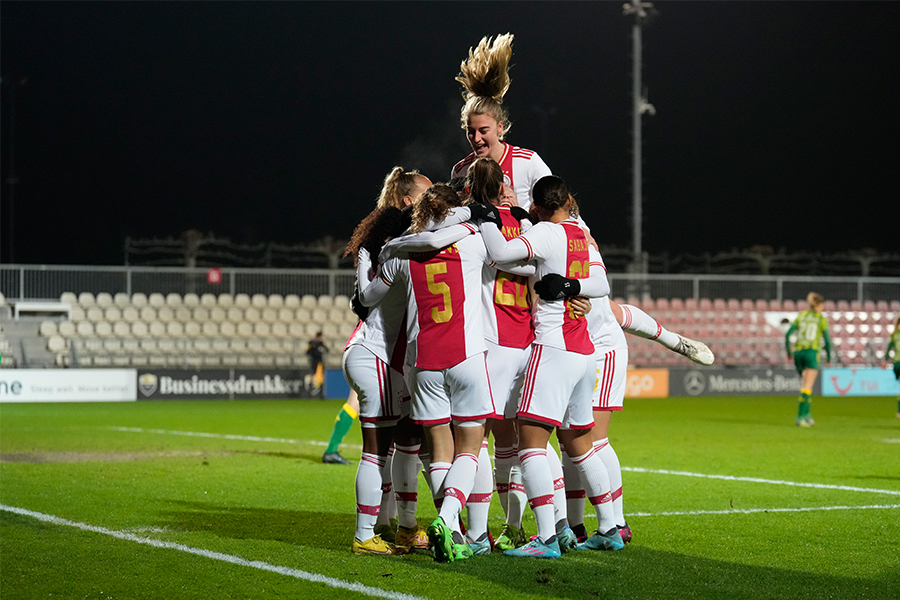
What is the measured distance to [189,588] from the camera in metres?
5.02

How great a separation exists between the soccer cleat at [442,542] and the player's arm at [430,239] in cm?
143

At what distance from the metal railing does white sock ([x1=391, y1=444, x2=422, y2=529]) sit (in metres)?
19.8

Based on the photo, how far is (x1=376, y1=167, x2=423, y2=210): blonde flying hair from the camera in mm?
6434

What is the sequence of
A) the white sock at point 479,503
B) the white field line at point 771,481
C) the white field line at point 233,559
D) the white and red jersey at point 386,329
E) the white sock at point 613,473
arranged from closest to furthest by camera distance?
1. the white field line at point 233,559
2. the white sock at point 479,503
3. the white and red jersey at point 386,329
4. the white sock at point 613,473
5. the white field line at point 771,481

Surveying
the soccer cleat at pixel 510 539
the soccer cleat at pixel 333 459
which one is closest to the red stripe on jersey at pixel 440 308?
the soccer cleat at pixel 510 539

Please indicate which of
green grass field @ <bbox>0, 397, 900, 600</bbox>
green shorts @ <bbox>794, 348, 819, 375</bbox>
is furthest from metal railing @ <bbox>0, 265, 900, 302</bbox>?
green grass field @ <bbox>0, 397, 900, 600</bbox>

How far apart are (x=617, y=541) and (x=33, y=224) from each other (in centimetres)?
4204

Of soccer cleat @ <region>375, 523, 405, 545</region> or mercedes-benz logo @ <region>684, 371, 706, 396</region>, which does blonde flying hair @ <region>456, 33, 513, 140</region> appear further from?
mercedes-benz logo @ <region>684, 371, 706, 396</region>

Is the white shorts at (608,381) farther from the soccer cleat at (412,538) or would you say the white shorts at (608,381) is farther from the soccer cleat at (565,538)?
the soccer cleat at (412,538)

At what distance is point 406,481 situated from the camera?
6.27m

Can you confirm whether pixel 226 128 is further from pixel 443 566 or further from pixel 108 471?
pixel 443 566

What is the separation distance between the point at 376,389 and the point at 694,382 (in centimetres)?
2235

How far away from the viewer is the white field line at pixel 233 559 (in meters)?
4.91

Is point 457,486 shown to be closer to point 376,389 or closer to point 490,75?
point 376,389
